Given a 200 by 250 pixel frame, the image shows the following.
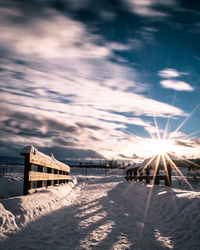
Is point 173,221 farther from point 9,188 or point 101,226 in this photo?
point 9,188

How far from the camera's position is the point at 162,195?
6273 millimetres

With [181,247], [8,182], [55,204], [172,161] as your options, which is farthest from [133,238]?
[8,182]

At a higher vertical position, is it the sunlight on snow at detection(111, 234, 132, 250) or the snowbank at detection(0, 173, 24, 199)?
the sunlight on snow at detection(111, 234, 132, 250)


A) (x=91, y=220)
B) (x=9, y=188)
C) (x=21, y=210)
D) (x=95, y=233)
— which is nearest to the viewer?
(x=95, y=233)

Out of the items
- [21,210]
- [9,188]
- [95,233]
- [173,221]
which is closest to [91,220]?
[95,233]

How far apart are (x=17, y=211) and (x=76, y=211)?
1937mm

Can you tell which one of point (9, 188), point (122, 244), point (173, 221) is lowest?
point (9, 188)

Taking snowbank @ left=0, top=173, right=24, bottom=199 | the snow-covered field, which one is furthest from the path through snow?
snowbank @ left=0, top=173, right=24, bottom=199

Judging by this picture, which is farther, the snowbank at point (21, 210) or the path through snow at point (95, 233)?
the snowbank at point (21, 210)

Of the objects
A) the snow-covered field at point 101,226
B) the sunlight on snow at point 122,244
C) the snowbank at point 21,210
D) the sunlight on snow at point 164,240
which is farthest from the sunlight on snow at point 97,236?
the snowbank at point 21,210

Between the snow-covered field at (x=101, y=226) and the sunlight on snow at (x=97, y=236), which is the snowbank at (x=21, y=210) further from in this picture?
the sunlight on snow at (x=97, y=236)

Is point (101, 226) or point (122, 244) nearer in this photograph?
point (122, 244)

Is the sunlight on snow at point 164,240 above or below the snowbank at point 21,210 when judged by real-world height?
below

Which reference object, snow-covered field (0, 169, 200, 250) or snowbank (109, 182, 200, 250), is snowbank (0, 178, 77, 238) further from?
snowbank (109, 182, 200, 250)
